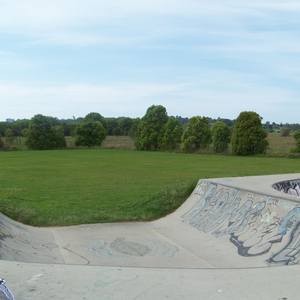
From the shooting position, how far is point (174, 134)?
155 feet

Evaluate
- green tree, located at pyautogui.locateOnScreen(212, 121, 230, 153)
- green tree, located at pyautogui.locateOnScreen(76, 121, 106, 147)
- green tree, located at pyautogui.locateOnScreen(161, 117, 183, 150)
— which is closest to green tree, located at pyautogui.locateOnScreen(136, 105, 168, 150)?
green tree, located at pyautogui.locateOnScreen(161, 117, 183, 150)

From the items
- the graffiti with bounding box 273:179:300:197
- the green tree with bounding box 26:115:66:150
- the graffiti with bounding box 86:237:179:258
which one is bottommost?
the graffiti with bounding box 86:237:179:258

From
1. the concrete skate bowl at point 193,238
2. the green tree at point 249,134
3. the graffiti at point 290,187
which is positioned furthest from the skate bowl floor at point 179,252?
the green tree at point 249,134

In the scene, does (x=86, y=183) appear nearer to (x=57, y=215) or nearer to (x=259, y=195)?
(x=57, y=215)

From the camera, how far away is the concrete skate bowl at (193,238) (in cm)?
751

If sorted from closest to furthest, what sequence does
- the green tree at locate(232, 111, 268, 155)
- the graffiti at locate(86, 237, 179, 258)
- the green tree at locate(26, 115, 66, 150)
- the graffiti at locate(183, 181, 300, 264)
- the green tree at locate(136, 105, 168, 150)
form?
the graffiti at locate(183, 181, 300, 264) → the graffiti at locate(86, 237, 179, 258) → the green tree at locate(232, 111, 268, 155) → the green tree at locate(136, 105, 168, 150) → the green tree at locate(26, 115, 66, 150)

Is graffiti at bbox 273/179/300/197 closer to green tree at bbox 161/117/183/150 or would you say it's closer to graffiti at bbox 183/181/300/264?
graffiti at bbox 183/181/300/264

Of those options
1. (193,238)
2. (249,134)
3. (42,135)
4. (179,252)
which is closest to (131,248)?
(179,252)

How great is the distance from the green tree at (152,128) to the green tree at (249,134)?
1117cm

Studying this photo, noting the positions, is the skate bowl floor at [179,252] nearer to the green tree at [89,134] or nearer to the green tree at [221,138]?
the green tree at [221,138]

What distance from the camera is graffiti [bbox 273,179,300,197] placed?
41.4ft

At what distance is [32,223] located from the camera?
10.6 meters

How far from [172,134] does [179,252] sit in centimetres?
3910

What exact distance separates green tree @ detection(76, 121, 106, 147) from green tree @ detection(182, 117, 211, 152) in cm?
1486
